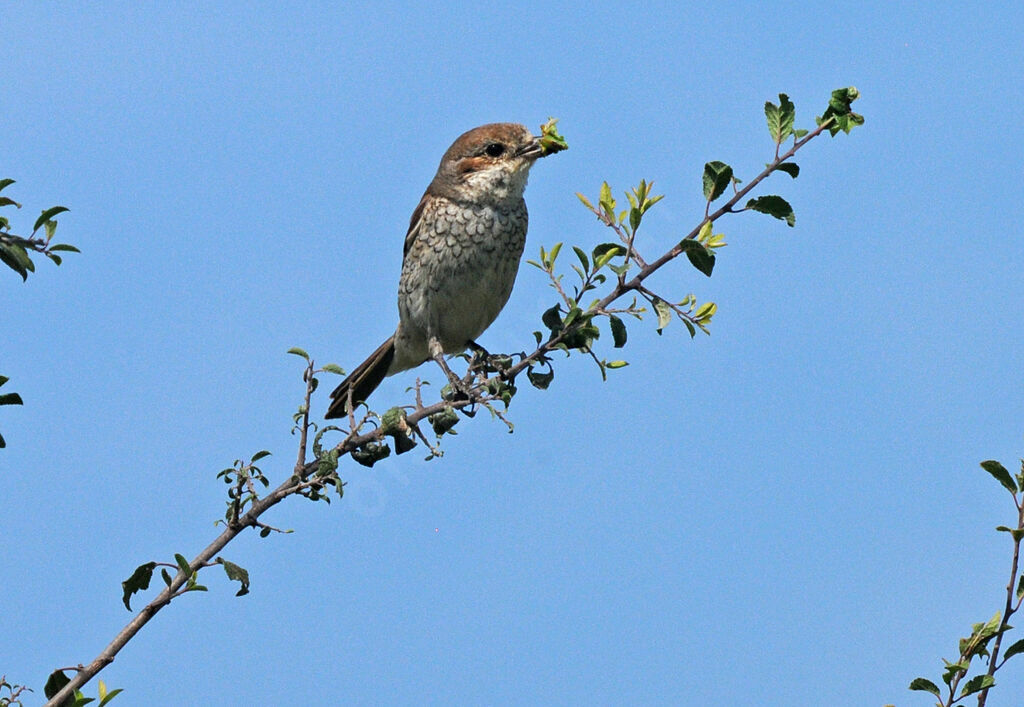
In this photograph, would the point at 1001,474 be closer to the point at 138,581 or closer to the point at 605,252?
the point at 605,252

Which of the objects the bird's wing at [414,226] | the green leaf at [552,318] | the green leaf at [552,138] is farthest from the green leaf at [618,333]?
the bird's wing at [414,226]

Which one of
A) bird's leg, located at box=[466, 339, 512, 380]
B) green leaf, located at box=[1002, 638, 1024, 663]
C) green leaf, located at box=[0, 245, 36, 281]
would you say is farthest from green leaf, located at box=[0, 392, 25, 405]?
green leaf, located at box=[1002, 638, 1024, 663]

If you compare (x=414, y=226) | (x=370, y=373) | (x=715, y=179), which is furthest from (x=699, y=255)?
(x=370, y=373)

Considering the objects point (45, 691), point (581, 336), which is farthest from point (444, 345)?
point (45, 691)

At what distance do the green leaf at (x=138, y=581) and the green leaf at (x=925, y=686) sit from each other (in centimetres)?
210

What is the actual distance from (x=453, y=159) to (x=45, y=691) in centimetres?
418

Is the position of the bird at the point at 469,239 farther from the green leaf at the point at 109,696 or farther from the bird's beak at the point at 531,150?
the green leaf at the point at 109,696

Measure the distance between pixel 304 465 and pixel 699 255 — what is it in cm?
144

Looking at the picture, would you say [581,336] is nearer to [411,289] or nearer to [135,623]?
[135,623]

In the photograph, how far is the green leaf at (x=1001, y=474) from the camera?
10.4ft

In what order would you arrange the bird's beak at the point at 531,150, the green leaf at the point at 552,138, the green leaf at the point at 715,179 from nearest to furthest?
1. the green leaf at the point at 715,179
2. the green leaf at the point at 552,138
3. the bird's beak at the point at 531,150

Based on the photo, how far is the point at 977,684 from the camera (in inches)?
114

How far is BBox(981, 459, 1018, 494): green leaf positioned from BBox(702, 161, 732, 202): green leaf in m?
1.18

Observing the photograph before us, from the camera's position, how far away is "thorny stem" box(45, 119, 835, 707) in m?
2.90
